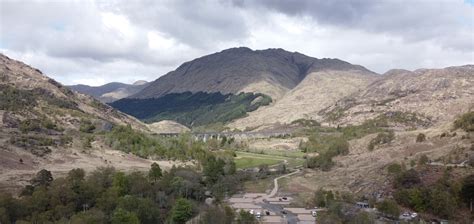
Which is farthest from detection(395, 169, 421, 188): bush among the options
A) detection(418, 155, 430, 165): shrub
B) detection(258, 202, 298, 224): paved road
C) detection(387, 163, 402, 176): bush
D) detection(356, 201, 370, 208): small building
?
detection(258, 202, 298, 224): paved road

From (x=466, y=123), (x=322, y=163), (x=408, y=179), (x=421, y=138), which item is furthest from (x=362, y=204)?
(x=466, y=123)

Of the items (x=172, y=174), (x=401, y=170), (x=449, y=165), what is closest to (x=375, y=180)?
(x=401, y=170)

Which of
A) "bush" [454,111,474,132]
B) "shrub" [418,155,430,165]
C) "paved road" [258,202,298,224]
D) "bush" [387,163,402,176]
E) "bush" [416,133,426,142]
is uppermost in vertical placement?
"bush" [454,111,474,132]

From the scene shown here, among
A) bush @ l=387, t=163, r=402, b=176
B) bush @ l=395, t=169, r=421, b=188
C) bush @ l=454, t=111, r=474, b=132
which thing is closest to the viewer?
bush @ l=395, t=169, r=421, b=188

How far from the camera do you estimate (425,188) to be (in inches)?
4747

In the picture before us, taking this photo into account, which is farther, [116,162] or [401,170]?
[116,162]

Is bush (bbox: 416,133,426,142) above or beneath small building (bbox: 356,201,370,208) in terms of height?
above

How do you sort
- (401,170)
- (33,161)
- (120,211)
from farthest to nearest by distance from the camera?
(33,161) → (401,170) → (120,211)

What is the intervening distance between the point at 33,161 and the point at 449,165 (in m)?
127

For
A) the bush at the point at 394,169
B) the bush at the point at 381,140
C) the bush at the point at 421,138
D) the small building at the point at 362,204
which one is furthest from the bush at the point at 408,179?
the bush at the point at 381,140

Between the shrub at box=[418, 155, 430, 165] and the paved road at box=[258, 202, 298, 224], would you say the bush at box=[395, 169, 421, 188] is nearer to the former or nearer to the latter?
the shrub at box=[418, 155, 430, 165]

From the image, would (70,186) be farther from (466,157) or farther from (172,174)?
(466,157)

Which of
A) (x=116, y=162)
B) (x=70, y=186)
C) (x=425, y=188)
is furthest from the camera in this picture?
(x=116, y=162)

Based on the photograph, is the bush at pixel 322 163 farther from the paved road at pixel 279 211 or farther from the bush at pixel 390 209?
the bush at pixel 390 209
